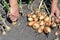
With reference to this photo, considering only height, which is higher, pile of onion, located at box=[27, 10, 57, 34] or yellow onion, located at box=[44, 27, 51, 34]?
pile of onion, located at box=[27, 10, 57, 34]

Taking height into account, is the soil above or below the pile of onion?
below

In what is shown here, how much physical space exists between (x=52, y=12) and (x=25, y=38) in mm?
406

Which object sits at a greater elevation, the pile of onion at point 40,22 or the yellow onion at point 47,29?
the pile of onion at point 40,22

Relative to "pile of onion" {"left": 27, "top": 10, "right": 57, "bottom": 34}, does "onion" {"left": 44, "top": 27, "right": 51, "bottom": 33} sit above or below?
below

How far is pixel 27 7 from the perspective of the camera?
2.28 metres

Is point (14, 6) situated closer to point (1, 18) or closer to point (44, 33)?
point (1, 18)

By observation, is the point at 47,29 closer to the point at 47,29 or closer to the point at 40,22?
the point at 47,29

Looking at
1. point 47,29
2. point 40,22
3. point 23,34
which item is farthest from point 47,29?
point 23,34

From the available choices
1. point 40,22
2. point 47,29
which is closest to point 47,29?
point 47,29

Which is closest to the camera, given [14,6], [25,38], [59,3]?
[25,38]

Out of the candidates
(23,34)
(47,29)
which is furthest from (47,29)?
(23,34)

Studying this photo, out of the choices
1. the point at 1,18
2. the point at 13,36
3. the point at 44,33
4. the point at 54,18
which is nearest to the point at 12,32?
the point at 13,36

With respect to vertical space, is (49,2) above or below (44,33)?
above

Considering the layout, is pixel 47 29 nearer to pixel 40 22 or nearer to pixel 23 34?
pixel 40 22
